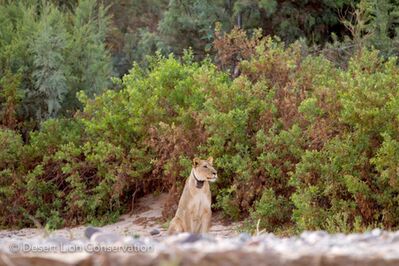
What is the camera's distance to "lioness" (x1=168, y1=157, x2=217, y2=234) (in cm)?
1227

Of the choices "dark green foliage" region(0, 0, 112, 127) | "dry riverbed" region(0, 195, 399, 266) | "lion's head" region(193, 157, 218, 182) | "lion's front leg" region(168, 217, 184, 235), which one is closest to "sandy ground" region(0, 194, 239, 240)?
"lion's head" region(193, 157, 218, 182)

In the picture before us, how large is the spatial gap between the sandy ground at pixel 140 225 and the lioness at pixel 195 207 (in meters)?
2.25

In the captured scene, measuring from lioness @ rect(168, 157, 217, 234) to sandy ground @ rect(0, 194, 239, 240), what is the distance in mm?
2247

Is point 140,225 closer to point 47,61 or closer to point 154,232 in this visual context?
point 154,232

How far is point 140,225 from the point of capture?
1638 centimetres

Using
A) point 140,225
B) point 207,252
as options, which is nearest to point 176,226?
point 140,225

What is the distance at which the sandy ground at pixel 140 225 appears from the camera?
15347mm

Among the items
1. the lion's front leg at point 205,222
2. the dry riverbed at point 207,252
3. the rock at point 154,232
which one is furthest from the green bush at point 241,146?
the dry riverbed at point 207,252

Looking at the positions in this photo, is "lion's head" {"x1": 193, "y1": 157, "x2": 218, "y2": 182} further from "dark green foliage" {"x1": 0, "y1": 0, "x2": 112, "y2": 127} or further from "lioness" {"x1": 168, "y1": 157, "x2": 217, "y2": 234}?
"dark green foliage" {"x1": 0, "y1": 0, "x2": 112, "y2": 127}

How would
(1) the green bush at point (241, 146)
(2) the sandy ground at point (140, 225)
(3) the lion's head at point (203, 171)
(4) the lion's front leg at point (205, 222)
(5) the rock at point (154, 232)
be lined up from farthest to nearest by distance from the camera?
1. (2) the sandy ground at point (140, 225)
2. (5) the rock at point (154, 232)
3. (1) the green bush at point (241, 146)
4. (3) the lion's head at point (203, 171)
5. (4) the lion's front leg at point (205, 222)

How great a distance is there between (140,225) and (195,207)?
13.5 ft

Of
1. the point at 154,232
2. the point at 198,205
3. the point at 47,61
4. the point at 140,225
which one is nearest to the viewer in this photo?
the point at 198,205

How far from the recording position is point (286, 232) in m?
13.8

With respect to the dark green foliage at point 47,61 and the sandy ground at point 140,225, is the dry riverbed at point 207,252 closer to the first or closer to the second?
the sandy ground at point 140,225
